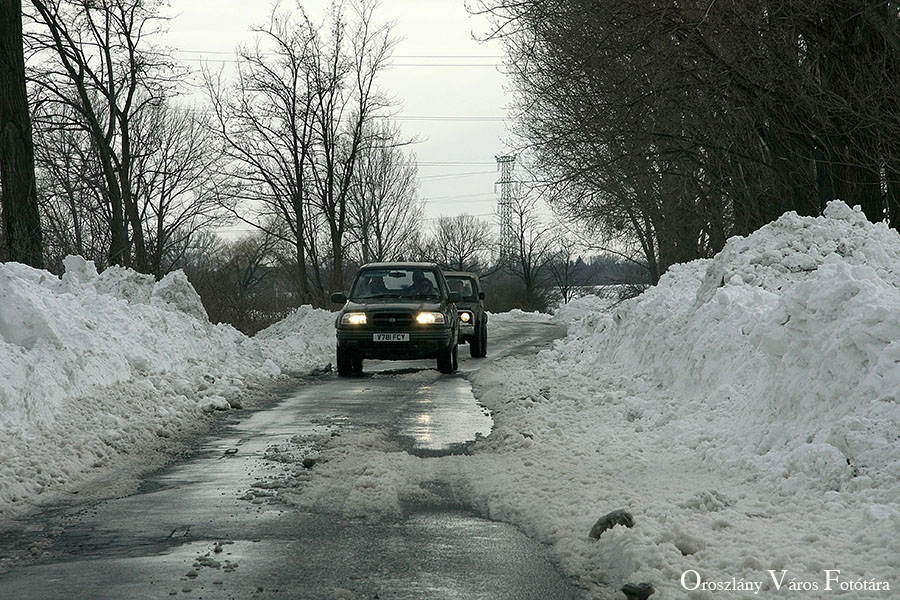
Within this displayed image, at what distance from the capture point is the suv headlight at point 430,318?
1702 centimetres

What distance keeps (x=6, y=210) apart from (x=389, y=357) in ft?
22.6

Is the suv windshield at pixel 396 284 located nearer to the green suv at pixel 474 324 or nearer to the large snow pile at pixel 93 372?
the large snow pile at pixel 93 372

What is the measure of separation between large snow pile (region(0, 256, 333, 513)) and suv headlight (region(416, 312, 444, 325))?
→ 2.64 metres

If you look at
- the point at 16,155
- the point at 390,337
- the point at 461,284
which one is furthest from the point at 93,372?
the point at 461,284

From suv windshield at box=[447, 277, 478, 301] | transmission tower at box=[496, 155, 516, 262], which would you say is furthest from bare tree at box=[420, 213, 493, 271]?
suv windshield at box=[447, 277, 478, 301]

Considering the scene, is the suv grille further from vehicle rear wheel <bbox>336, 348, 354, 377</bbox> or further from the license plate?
vehicle rear wheel <bbox>336, 348, 354, 377</bbox>

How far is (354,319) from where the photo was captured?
55.8 ft

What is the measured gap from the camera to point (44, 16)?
2638 cm

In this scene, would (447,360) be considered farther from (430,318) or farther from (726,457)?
(726,457)

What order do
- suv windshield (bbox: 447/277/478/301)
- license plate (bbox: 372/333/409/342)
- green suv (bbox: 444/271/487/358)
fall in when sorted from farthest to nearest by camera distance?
suv windshield (bbox: 447/277/478/301), green suv (bbox: 444/271/487/358), license plate (bbox: 372/333/409/342)

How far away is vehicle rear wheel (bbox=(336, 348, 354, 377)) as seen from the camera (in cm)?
1712

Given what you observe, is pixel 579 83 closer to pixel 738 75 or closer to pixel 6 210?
pixel 738 75

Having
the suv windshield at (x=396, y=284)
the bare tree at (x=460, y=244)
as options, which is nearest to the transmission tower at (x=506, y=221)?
the bare tree at (x=460, y=244)

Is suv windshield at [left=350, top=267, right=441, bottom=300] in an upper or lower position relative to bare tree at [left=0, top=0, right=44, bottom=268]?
lower
